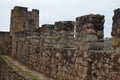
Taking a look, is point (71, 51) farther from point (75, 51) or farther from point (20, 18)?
point (20, 18)

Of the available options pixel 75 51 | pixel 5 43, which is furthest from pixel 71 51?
pixel 5 43

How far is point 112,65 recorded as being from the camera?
6836mm

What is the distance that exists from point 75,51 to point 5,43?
13054mm

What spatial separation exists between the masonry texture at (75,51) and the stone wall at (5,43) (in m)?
5.87

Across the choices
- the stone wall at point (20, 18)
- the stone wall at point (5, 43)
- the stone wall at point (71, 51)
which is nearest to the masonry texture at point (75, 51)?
Answer: the stone wall at point (71, 51)

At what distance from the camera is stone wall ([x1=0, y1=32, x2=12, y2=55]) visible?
828 inches

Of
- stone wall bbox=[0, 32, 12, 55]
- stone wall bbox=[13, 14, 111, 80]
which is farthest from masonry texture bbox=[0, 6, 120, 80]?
stone wall bbox=[0, 32, 12, 55]

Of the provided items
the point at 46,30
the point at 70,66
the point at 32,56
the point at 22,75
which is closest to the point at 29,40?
the point at 32,56

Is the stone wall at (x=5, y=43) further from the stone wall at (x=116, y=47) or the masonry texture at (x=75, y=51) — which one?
the stone wall at (x=116, y=47)

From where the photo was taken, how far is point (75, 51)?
8.95 meters

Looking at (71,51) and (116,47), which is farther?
(71,51)

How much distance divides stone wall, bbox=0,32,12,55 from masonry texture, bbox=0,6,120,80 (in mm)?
5872

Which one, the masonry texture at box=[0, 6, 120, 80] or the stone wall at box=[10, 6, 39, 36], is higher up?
the stone wall at box=[10, 6, 39, 36]

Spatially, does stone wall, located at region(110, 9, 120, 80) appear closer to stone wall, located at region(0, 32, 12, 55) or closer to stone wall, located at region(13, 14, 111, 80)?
stone wall, located at region(13, 14, 111, 80)
